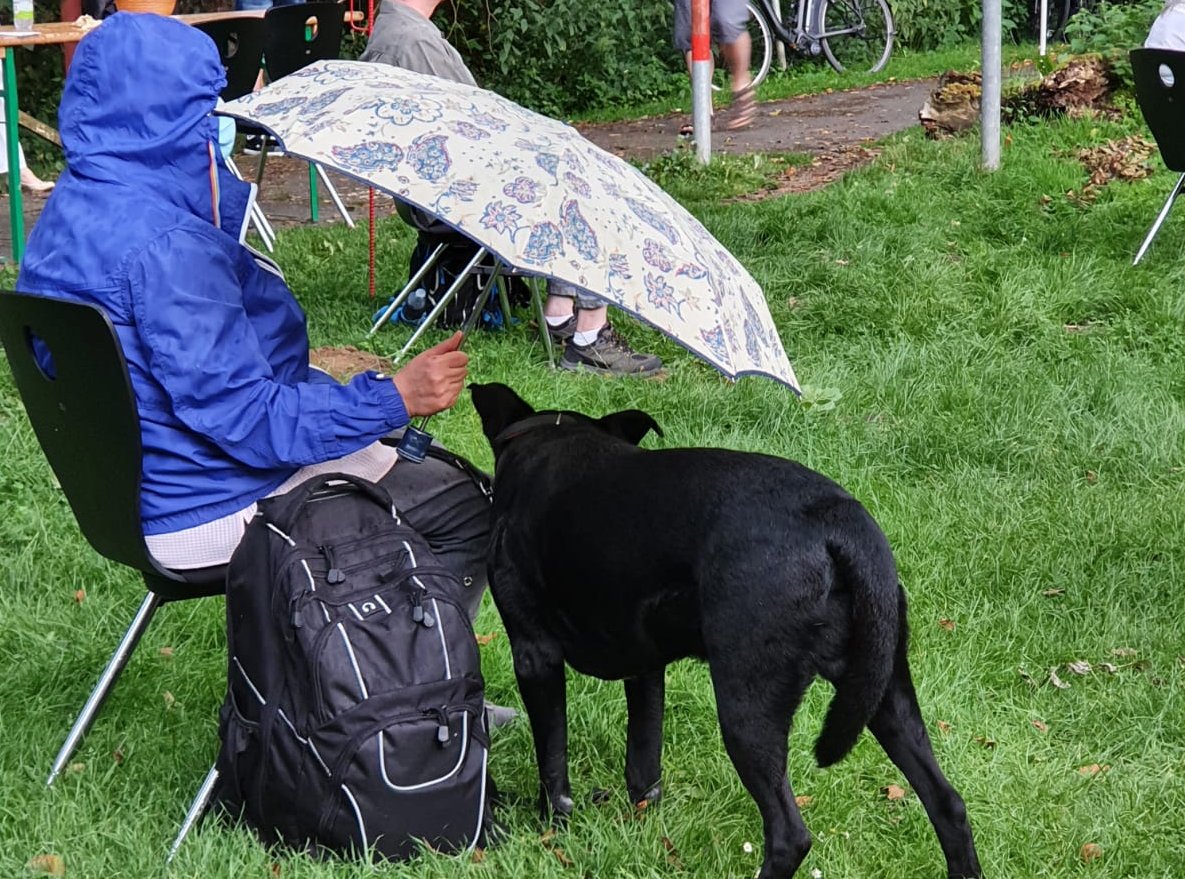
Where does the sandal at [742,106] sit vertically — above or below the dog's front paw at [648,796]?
below

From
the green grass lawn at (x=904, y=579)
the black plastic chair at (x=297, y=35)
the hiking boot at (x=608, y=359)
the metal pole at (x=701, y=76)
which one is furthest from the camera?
the metal pole at (x=701, y=76)

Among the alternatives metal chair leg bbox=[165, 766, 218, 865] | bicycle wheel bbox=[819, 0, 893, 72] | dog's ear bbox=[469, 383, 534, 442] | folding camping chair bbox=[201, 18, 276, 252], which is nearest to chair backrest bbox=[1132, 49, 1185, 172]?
folding camping chair bbox=[201, 18, 276, 252]

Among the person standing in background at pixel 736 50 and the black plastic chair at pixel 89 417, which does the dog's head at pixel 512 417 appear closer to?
the black plastic chair at pixel 89 417

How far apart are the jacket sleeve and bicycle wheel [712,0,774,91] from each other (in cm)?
1192

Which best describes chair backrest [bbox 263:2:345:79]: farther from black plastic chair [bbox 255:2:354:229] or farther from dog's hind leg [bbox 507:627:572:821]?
dog's hind leg [bbox 507:627:572:821]

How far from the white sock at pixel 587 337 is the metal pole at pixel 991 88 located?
3624 millimetres

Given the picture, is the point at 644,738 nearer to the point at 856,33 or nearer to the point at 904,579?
the point at 904,579

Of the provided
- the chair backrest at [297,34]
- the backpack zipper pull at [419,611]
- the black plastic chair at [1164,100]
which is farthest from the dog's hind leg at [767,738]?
the chair backrest at [297,34]

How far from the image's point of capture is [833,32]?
16406 millimetres

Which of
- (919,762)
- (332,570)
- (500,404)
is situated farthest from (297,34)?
(919,762)

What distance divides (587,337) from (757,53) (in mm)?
10908

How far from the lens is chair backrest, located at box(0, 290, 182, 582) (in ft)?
8.86

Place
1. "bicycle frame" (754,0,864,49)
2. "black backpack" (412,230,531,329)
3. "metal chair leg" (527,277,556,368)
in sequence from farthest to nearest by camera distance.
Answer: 1. "bicycle frame" (754,0,864,49)
2. "black backpack" (412,230,531,329)
3. "metal chair leg" (527,277,556,368)

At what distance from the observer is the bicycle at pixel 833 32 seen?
628 inches
